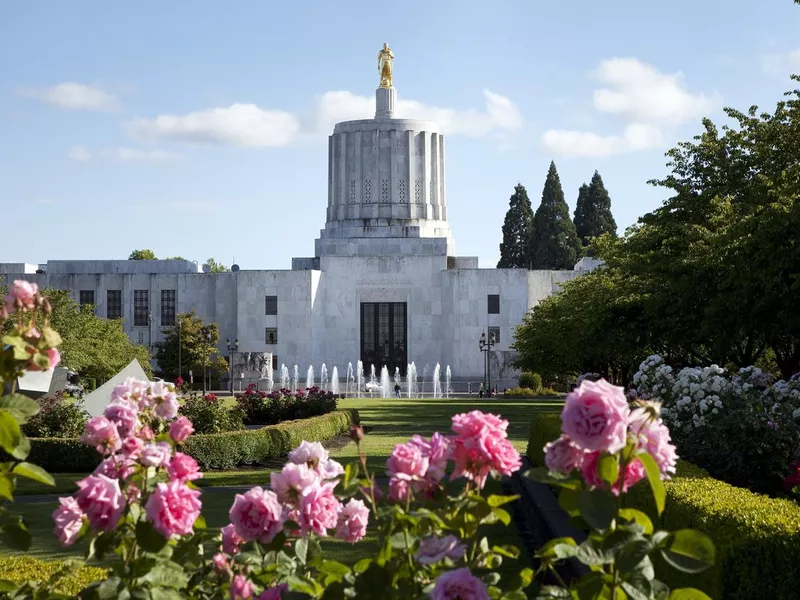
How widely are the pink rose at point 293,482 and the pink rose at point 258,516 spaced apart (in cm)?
10

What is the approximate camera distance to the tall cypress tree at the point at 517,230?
8181 cm

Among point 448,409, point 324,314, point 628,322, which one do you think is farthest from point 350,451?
point 324,314

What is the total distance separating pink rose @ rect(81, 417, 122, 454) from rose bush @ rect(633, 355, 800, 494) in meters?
9.20

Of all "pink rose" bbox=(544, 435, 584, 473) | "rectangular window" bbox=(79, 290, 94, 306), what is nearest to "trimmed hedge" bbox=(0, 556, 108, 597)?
"pink rose" bbox=(544, 435, 584, 473)

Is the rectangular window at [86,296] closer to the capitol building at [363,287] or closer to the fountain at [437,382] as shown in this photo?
the capitol building at [363,287]

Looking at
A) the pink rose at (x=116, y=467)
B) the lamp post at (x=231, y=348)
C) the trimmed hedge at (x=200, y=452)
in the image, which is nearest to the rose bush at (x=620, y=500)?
the pink rose at (x=116, y=467)

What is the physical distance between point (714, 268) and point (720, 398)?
899 cm

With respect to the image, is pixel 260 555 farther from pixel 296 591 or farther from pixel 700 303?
pixel 700 303

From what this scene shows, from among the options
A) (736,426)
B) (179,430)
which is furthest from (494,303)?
(179,430)

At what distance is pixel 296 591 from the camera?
12.9ft

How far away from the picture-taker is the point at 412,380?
6538 cm

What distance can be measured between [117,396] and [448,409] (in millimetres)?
34713

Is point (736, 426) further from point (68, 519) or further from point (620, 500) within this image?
point (68, 519)

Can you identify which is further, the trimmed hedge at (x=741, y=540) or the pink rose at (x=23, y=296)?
the trimmed hedge at (x=741, y=540)
